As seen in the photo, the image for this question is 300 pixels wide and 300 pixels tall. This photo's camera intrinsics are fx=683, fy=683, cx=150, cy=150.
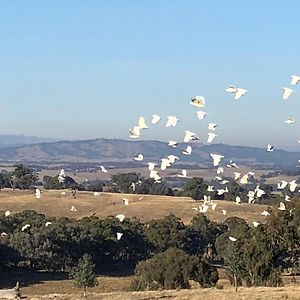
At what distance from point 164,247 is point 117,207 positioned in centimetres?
4144

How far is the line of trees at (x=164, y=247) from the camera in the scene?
56344 millimetres

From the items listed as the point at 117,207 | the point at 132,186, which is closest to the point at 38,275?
the point at 117,207

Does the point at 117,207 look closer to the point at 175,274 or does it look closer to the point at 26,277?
the point at 26,277

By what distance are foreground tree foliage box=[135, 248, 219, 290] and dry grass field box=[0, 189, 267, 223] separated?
6595cm

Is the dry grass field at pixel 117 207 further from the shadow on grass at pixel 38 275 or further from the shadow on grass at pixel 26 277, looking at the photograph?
the shadow on grass at pixel 26 277

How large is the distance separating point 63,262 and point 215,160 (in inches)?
2237

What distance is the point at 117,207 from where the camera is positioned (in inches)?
5497

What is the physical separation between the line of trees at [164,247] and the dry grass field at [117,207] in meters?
19.5

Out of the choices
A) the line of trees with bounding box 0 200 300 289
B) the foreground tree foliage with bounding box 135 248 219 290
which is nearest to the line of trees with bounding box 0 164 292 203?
the line of trees with bounding box 0 200 300 289

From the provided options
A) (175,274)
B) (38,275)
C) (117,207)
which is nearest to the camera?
(175,274)

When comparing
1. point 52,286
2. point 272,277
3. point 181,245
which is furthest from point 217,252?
point 272,277

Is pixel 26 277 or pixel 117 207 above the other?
pixel 117 207

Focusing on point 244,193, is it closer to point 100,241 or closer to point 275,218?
point 100,241

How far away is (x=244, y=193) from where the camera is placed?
16612cm
